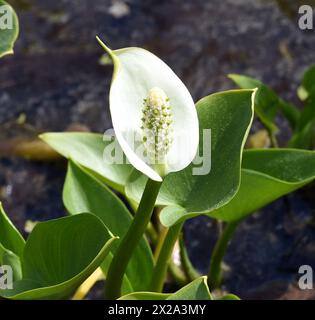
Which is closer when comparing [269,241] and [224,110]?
[224,110]

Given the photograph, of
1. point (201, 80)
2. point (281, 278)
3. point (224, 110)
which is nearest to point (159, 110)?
point (224, 110)

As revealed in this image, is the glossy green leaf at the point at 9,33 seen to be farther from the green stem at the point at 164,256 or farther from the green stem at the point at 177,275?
the green stem at the point at 177,275

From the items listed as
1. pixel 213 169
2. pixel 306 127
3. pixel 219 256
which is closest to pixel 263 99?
pixel 306 127

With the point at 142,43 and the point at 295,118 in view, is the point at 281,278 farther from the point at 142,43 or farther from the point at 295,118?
the point at 142,43

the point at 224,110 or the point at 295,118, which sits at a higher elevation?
the point at 224,110

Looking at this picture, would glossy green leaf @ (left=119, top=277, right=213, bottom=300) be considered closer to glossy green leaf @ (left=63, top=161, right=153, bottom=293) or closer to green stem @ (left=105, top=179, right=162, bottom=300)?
green stem @ (left=105, top=179, right=162, bottom=300)

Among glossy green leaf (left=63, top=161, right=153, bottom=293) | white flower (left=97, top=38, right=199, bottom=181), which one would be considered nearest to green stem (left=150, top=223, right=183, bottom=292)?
glossy green leaf (left=63, top=161, right=153, bottom=293)
